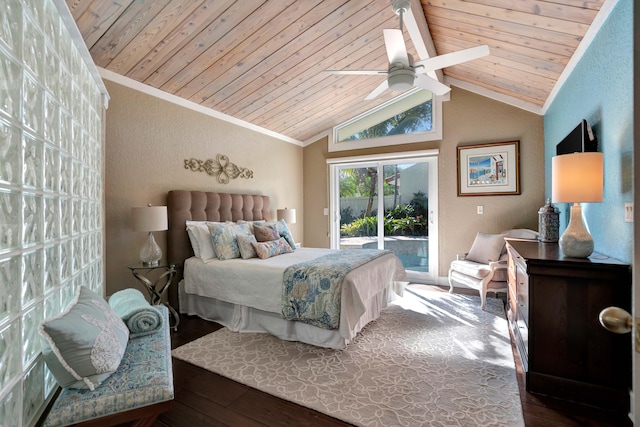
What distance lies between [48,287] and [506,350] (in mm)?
3234

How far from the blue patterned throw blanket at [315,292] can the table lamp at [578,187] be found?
1.63 metres

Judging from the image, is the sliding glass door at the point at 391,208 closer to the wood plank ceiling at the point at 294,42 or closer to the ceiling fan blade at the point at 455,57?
the wood plank ceiling at the point at 294,42

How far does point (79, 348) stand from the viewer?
1.33m

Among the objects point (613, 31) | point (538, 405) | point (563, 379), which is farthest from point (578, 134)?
point (538, 405)

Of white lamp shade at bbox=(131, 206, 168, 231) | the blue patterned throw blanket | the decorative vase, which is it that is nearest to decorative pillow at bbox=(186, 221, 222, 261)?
white lamp shade at bbox=(131, 206, 168, 231)

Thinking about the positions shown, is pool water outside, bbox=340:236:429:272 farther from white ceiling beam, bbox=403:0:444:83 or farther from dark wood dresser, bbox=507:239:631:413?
dark wood dresser, bbox=507:239:631:413

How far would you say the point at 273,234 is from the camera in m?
3.85

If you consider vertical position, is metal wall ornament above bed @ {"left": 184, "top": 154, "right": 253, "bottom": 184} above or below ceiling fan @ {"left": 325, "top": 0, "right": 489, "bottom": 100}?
below

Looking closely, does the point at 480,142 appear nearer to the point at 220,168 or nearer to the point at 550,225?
the point at 550,225

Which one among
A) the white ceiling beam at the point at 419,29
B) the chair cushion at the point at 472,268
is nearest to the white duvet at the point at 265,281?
the chair cushion at the point at 472,268

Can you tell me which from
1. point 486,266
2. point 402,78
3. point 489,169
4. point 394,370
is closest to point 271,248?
point 394,370

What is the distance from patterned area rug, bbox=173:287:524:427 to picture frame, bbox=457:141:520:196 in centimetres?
200

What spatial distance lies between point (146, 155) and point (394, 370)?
3.33 metres

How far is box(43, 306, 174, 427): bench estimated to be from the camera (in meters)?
1.24
